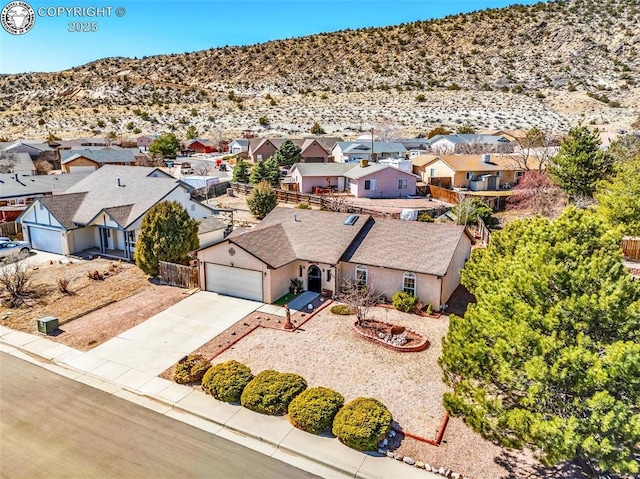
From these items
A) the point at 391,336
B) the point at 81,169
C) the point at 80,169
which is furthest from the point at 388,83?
the point at 391,336

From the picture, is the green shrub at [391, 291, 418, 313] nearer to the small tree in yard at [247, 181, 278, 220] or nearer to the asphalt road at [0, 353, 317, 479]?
the asphalt road at [0, 353, 317, 479]

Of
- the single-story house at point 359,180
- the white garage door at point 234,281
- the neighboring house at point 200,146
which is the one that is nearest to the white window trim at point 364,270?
the white garage door at point 234,281

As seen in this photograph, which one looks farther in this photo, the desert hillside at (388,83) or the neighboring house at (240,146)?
the desert hillside at (388,83)

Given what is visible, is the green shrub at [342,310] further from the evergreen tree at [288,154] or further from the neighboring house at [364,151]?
the neighboring house at [364,151]

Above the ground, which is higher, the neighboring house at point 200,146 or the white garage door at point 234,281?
the neighboring house at point 200,146

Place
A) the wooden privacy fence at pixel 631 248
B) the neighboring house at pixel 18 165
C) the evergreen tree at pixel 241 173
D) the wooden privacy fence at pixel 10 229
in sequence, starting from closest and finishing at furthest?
the wooden privacy fence at pixel 631 248 → the wooden privacy fence at pixel 10 229 → the neighboring house at pixel 18 165 → the evergreen tree at pixel 241 173

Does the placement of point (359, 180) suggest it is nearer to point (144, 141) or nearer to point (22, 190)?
point (22, 190)
